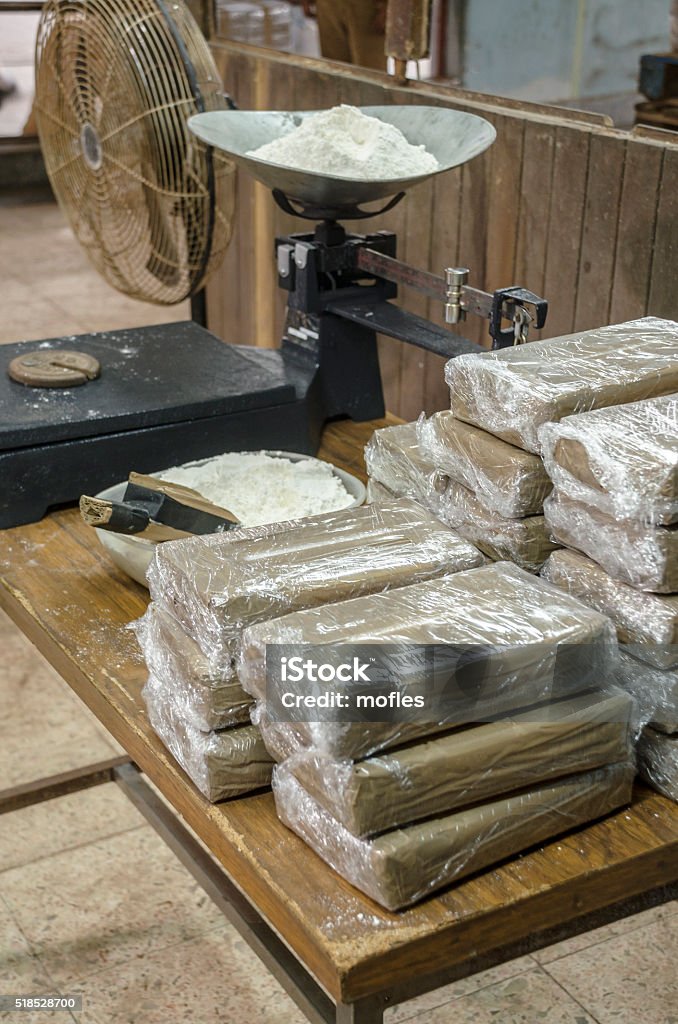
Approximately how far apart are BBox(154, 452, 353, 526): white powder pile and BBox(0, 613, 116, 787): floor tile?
1.16m

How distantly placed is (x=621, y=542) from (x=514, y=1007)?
1.35 metres

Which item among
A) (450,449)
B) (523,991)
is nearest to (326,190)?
(450,449)

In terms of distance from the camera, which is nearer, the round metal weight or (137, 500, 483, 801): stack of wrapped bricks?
(137, 500, 483, 801): stack of wrapped bricks

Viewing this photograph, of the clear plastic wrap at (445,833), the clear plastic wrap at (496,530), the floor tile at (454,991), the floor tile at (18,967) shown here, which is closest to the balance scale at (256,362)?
the clear plastic wrap at (496,530)

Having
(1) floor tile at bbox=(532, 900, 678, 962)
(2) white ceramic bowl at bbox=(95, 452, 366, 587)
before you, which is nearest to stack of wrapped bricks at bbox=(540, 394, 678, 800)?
(2) white ceramic bowl at bbox=(95, 452, 366, 587)

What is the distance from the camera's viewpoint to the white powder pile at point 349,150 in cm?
201

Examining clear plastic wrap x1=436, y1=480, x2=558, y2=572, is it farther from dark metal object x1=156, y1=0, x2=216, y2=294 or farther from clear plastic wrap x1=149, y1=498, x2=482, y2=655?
dark metal object x1=156, y1=0, x2=216, y2=294

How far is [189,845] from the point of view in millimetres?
1966

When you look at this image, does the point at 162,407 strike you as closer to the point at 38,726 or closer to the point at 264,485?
the point at 264,485

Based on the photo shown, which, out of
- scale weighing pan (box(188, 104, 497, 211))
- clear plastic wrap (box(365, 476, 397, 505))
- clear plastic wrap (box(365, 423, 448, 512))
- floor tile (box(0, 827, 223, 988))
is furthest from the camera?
floor tile (box(0, 827, 223, 988))

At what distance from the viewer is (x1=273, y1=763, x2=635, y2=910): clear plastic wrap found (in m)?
1.08

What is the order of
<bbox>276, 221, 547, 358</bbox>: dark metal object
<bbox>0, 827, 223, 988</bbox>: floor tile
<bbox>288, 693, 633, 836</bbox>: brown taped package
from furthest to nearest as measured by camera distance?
<bbox>0, 827, 223, 988</bbox>: floor tile < <bbox>276, 221, 547, 358</bbox>: dark metal object < <bbox>288, 693, 633, 836</bbox>: brown taped package

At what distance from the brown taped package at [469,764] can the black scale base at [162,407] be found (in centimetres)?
96

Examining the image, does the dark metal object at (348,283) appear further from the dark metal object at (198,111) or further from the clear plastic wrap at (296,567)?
the clear plastic wrap at (296,567)
